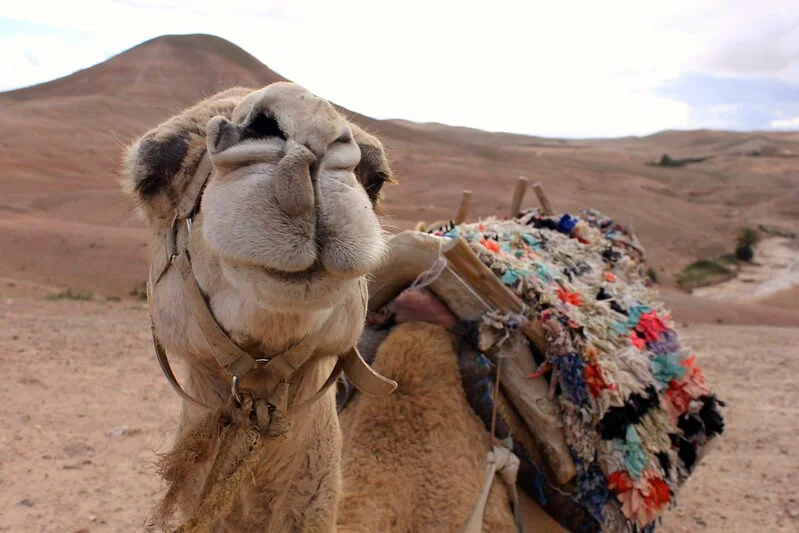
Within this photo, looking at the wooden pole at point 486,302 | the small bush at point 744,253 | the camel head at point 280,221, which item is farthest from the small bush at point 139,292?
the small bush at point 744,253

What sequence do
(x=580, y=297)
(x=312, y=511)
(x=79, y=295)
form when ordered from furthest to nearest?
(x=79, y=295), (x=580, y=297), (x=312, y=511)

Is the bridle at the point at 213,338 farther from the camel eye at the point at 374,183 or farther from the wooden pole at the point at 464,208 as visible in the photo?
the wooden pole at the point at 464,208

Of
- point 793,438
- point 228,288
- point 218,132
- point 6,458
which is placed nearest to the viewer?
point 218,132

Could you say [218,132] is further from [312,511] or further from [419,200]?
[419,200]

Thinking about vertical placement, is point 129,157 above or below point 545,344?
above

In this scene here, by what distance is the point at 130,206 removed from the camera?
2.14m

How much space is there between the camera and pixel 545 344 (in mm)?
3223

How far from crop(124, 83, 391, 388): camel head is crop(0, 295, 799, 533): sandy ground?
9.83 ft

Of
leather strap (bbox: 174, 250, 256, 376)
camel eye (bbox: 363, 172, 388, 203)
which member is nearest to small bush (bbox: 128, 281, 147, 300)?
camel eye (bbox: 363, 172, 388, 203)

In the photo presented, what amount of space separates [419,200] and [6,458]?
29267mm

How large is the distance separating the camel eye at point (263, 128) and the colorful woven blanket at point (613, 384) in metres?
1.78

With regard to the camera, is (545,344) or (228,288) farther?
(545,344)

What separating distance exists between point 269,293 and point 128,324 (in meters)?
9.69

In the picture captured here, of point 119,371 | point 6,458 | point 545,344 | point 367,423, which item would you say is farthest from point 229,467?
point 119,371
